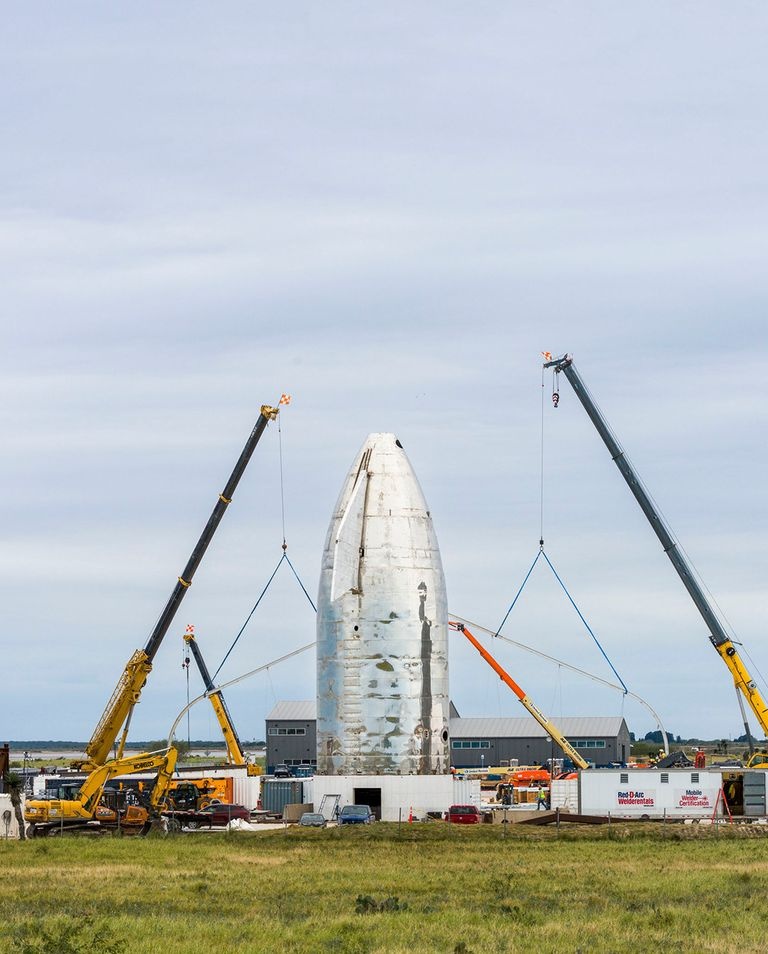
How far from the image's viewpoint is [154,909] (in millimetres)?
34344

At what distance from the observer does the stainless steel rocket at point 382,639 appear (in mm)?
67062

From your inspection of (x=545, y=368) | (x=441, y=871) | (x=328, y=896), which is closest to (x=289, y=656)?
(x=545, y=368)

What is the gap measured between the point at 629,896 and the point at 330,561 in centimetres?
3467

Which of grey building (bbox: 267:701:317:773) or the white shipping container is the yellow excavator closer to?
the white shipping container

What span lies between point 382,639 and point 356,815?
8.30m

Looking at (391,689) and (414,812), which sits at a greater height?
(391,689)

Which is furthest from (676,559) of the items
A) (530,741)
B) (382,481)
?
(530,741)

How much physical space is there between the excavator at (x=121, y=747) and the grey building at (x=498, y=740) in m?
56.9

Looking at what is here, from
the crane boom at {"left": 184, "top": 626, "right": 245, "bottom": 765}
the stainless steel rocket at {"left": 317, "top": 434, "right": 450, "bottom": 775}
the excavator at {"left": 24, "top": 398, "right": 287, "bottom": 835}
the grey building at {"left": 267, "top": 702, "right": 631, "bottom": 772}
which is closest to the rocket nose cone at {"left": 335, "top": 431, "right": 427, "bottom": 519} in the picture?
the stainless steel rocket at {"left": 317, "top": 434, "right": 450, "bottom": 775}

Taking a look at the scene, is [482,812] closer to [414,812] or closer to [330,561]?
[414,812]

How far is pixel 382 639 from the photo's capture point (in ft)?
221

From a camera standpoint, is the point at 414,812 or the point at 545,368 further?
the point at 545,368

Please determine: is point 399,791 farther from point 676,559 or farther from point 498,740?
point 498,740

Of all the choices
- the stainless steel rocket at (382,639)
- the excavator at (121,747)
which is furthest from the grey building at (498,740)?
the stainless steel rocket at (382,639)
